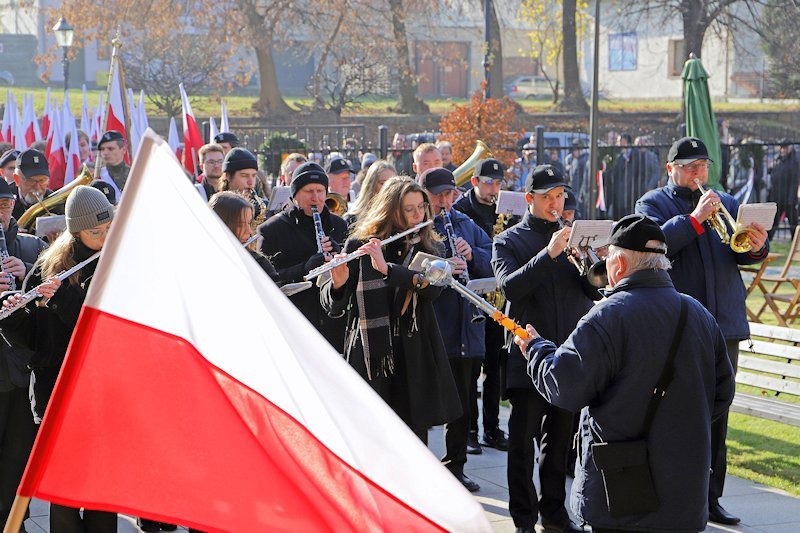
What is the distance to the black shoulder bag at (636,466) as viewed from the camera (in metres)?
4.73

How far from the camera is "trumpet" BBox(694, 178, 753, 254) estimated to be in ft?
23.0

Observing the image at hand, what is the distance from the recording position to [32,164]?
31.3 feet

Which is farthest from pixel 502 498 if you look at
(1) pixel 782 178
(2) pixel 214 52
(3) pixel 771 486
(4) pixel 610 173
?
(2) pixel 214 52

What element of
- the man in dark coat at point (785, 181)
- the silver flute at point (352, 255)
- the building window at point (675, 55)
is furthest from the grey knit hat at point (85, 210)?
the building window at point (675, 55)

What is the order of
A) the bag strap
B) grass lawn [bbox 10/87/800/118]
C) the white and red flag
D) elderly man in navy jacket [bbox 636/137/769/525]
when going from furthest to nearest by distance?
grass lawn [bbox 10/87/800/118]
the white and red flag
elderly man in navy jacket [bbox 636/137/769/525]
the bag strap

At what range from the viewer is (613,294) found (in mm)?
4836

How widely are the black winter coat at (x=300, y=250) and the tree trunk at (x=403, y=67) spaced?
3162 centimetres

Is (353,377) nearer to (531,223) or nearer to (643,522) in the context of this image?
(643,522)

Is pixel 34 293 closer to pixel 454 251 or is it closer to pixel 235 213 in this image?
pixel 235 213

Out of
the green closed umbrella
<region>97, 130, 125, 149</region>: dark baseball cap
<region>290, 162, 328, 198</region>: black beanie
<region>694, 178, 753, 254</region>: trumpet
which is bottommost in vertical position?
<region>694, 178, 753, 254</region>: trumpet

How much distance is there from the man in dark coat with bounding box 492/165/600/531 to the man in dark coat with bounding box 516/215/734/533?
1667 mm

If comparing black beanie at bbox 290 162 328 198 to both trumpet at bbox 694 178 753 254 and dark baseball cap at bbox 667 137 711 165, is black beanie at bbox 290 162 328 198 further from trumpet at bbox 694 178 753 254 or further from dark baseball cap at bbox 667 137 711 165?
trumpet at bbox 694 178 753 254

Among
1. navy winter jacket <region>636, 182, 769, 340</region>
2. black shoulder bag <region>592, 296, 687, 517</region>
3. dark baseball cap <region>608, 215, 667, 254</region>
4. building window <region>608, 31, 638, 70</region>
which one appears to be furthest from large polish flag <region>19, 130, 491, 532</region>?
building window <region>608, 31, 638, 70</region>

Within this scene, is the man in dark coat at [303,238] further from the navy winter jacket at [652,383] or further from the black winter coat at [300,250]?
the navy winter jacket at [652,383]
